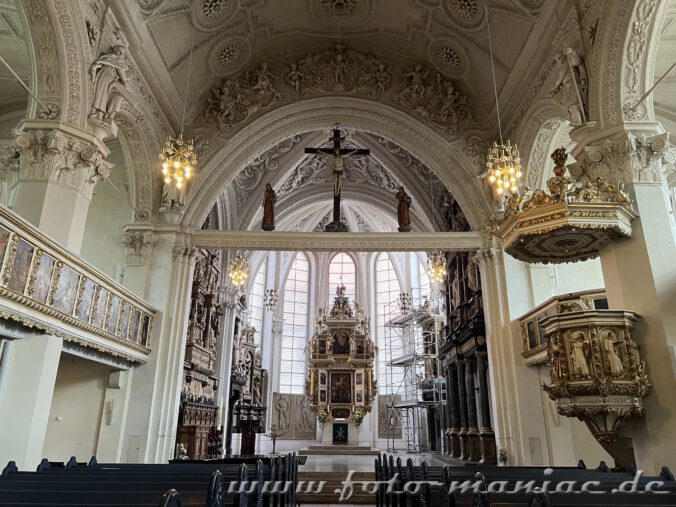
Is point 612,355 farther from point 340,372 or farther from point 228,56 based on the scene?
point 340,372

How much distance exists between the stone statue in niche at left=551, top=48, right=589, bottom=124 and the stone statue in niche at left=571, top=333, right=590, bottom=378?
10.5 ft

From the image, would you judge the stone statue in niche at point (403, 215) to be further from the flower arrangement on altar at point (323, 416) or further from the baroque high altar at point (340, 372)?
the flower arrangement on altar at point (323, 416)

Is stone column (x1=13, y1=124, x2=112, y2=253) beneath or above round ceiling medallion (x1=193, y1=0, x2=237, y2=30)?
beneath

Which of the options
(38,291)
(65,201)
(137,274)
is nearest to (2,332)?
(38,291)

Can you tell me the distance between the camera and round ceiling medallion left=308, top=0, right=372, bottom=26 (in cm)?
1077

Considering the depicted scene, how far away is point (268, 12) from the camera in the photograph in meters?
10.7

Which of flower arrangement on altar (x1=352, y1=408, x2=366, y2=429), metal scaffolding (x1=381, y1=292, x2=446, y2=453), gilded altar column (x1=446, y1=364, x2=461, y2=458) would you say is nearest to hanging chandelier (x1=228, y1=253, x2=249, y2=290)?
gilded altar column (x1=446, y1=364, x2=461, y2=458)

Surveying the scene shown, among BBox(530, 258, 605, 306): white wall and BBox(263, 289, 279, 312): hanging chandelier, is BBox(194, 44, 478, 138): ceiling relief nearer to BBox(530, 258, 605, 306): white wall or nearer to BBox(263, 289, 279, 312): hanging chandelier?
BBox(530, 258, 605, 306): white wall

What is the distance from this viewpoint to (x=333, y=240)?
34.2ft

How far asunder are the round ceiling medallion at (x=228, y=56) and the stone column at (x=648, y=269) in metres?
7.84

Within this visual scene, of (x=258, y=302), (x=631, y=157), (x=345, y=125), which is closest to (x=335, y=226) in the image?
(x=345, y=125)

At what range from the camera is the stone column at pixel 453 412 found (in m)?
12.4

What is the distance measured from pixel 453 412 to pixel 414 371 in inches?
176

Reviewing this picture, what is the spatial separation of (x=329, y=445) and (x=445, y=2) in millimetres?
15391
